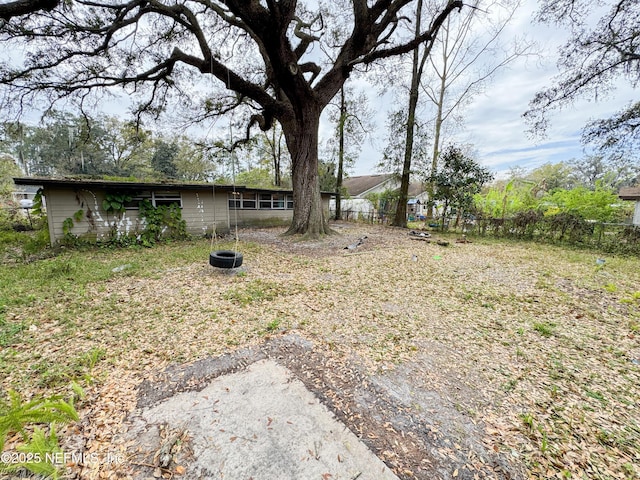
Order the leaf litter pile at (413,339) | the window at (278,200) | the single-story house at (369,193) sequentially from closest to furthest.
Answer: the leaf litter pile at (413,339) → the window at (278,200) → the single-story house at (369,193)

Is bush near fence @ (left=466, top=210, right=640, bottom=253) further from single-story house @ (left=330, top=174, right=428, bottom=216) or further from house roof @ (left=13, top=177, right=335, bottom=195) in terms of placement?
single-story house @ (left=330, top=174, right=428, bottom=216)

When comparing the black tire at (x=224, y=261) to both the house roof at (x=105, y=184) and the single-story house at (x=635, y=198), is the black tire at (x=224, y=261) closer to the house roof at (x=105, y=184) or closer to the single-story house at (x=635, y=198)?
the house roof at (x=105, y=184)

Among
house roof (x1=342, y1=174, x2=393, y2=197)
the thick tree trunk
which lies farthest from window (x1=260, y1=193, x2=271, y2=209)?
house roof (x1=342, y1=174, x2=393, y2=197)

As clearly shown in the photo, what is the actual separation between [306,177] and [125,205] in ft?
21.6

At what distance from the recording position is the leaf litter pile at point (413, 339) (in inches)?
78.7

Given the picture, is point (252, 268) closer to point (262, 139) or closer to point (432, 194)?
point (432, 194)

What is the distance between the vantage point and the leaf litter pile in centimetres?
200

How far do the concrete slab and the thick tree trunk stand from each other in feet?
25.1

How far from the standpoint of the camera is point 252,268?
6297mm

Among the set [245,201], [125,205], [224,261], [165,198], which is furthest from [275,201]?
[224,261]

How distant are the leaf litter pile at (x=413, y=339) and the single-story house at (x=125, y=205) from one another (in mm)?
3132

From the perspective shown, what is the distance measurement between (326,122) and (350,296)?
52.8ft

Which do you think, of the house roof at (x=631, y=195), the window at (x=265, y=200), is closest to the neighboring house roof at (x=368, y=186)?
the window at (x=265, y=200)

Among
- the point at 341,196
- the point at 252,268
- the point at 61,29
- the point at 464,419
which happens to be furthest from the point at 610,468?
the point at 341,196
